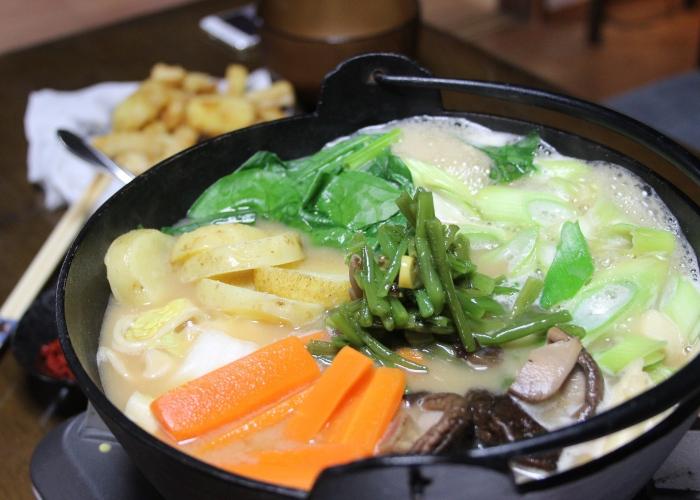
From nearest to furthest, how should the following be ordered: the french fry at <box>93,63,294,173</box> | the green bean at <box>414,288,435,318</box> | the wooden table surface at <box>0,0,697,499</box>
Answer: the green bean at <box>414,288,435,318</box>, the wooden table surface at <box>0,0,697,499</box>, the french fry at <box>93,63,294,173</box>

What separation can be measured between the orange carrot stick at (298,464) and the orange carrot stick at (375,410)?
24 mm

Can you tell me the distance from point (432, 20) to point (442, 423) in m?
3.83

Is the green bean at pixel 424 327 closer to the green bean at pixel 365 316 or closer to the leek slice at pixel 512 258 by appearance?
the green bean at pixel 365 316

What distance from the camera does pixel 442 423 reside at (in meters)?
1.08

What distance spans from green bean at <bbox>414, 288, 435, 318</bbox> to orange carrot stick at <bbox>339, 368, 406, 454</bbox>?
4.2 inches

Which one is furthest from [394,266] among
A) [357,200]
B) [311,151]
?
[311,151]

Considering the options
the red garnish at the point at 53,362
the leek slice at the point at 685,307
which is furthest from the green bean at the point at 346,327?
the red garnish at the point at 53,362

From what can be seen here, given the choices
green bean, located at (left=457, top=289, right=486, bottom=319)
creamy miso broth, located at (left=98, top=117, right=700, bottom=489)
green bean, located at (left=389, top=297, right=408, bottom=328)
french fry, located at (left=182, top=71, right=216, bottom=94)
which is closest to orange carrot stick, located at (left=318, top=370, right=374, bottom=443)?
creamy miso broth, located at (left=98, top=117, right=700, bottom=489)

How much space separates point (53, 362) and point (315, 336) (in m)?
0.72

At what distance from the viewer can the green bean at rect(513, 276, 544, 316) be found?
4.52 feet

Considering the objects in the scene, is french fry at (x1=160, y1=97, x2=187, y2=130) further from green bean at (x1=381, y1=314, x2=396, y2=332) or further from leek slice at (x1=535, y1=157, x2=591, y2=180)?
green bean at (x1=381, y1=314, x2=396, y2=332)

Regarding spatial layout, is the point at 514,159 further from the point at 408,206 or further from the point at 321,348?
the point at 321,348

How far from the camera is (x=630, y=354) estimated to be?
1236 mm

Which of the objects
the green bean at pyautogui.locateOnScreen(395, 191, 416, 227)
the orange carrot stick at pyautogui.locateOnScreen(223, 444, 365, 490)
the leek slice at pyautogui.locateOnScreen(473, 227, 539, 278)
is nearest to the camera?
the orange carrot stick at pyautogui.locateOnScreen(223, 444, 365, 490)
